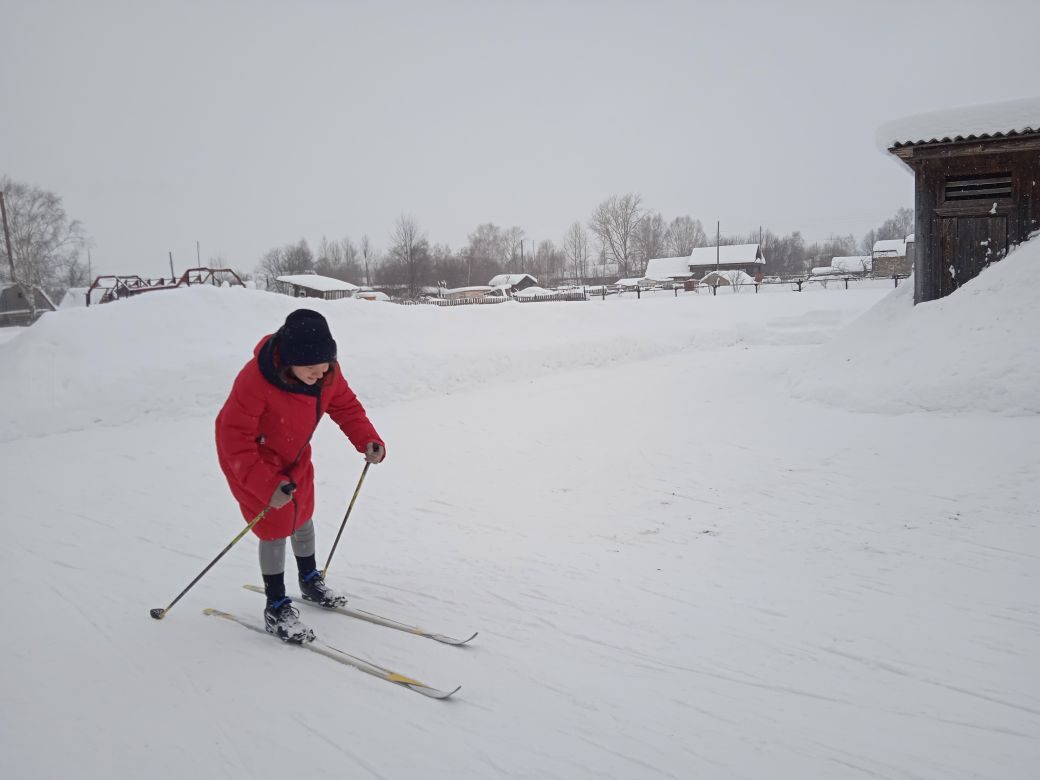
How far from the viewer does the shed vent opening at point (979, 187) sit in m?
9.03

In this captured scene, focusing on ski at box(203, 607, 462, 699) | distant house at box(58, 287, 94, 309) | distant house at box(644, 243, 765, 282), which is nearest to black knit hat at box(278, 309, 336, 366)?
ski at box(203, 607, 462, 699)

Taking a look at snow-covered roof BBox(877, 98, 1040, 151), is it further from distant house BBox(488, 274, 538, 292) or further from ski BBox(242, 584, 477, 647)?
distant house BBox(488, 274, 538, 292)

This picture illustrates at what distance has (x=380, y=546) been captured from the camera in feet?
17.1

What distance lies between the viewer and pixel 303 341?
135 inches

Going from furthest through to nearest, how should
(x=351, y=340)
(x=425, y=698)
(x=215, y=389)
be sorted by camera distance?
(x=351, y=340) < (x=215, y=389) < (x=425, y=698)

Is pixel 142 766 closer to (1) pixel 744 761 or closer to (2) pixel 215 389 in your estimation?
(1) pixel 744 761

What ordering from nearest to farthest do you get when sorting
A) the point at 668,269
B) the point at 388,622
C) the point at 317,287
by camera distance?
1. the point at 388,622
2. the point at 317,287
3. the point at 668,269

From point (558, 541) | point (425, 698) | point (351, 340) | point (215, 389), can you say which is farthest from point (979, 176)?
point (215, 389)

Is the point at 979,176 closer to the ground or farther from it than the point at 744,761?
farther from it

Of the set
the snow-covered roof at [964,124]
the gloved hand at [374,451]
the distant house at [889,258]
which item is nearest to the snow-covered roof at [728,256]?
the distant house at [889,258]

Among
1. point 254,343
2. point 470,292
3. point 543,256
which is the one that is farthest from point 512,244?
point 254,343

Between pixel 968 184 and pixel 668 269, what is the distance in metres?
67.5

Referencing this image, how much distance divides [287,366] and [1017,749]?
12.8ft

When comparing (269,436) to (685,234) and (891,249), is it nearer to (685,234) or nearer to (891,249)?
(891,249)
